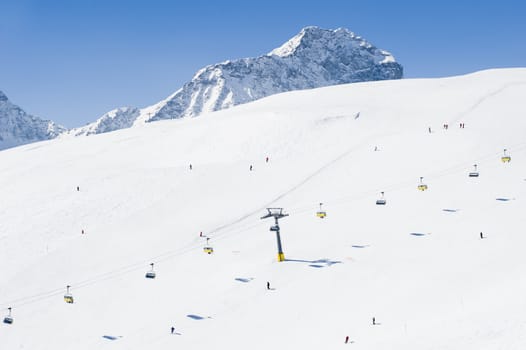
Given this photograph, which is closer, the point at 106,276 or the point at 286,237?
the point at 106,276

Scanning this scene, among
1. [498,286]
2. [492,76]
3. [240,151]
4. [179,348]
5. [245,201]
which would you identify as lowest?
[179,348]

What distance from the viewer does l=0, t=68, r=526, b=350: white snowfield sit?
29.5 m

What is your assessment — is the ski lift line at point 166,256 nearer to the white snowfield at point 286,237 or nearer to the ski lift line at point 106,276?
the ski lift line at point 106,276

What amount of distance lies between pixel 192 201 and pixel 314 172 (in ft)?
43.2

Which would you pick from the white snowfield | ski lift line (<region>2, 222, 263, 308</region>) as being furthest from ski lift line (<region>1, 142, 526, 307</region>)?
the white snowfield

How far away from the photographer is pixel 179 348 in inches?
1172

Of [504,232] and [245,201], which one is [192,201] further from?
[504,232]

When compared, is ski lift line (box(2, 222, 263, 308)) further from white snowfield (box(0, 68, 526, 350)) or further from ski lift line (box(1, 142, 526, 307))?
white snowfield (box(0, 68, 526, 350))

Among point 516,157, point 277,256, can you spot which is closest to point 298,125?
point 516,157

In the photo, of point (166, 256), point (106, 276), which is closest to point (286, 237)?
point (166, 256)

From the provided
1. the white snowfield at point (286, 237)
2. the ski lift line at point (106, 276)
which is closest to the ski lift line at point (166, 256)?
the ski lift line at point (106, 276)

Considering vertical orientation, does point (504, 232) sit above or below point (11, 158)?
below

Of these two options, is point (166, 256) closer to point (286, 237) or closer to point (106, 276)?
point (106, 276)

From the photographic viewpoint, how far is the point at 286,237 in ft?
142
